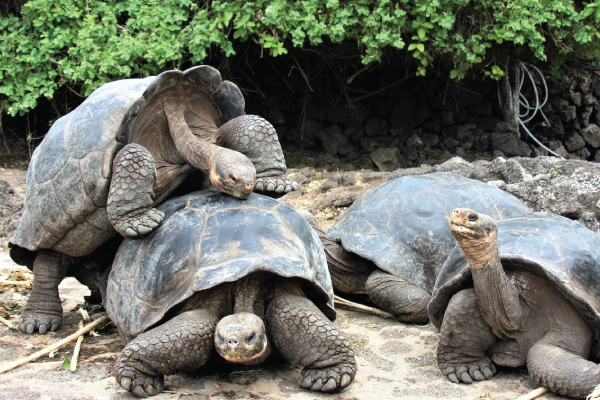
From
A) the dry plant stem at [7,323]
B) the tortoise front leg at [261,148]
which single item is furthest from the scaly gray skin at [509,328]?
the dry plant stem at [7,323]

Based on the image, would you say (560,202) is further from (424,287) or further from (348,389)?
(348,389)

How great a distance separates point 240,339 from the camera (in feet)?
7.72

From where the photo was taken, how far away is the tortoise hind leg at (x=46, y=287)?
3383 millimetres

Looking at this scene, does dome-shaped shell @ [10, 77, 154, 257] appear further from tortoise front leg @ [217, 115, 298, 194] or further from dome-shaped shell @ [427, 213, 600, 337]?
dome-shaped shell @ [427, 213, 600, 337]

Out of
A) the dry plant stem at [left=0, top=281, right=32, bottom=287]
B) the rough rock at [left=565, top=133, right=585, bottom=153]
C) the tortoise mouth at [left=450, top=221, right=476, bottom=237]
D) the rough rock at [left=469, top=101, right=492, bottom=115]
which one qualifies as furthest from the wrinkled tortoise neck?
the rough rock at [left=565, top=133, right=585, bottom=153]

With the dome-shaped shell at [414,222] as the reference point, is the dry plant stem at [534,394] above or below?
below

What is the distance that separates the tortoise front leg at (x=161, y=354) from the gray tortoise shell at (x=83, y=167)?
0.79m

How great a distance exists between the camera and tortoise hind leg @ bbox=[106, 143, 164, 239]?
2807mm

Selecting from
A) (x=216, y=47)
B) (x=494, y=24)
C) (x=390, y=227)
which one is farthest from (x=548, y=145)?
(x=390, y=227)

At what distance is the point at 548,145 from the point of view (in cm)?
900

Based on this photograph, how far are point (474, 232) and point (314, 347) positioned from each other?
70cm

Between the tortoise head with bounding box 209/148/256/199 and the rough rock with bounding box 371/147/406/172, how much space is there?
16.7ft

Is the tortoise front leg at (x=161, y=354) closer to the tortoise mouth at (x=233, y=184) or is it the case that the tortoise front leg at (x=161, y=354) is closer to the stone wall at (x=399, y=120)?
the tortoise mouth at (x=233, y=184)

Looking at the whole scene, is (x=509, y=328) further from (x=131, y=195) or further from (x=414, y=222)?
(x=131, y=195)
